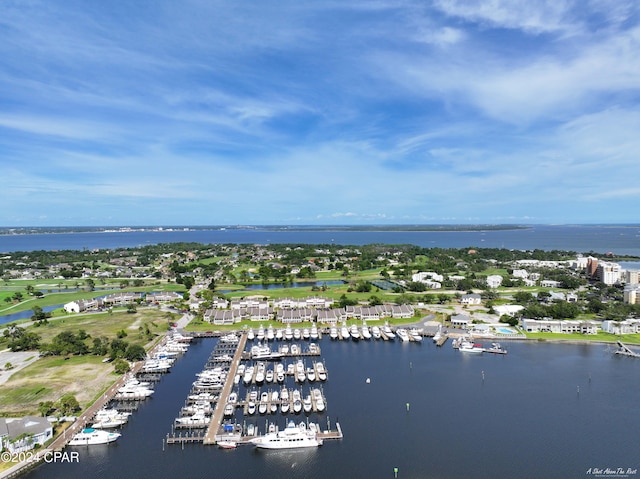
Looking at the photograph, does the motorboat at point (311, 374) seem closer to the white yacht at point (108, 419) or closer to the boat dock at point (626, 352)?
the white yacht at point (108, 419)

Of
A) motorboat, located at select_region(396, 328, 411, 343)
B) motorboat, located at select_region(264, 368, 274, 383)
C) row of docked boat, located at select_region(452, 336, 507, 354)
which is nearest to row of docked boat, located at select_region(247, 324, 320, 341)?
motorboat, located at select_region(396, 328, 411, 343)

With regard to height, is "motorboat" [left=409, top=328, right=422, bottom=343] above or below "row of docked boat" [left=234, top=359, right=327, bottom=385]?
above

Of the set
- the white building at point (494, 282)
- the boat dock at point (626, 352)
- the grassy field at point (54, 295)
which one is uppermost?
the white building at point (494, 282)

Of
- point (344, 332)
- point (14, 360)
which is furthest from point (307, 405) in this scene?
point (14, 360)

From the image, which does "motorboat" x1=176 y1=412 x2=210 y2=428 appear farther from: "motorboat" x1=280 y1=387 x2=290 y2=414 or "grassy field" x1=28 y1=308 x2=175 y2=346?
"grassy field" x1=28 y1=308 x2=175 y2=346

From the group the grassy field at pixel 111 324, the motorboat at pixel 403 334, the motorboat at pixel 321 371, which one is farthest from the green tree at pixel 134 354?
the motorboat at pixel 403 334
